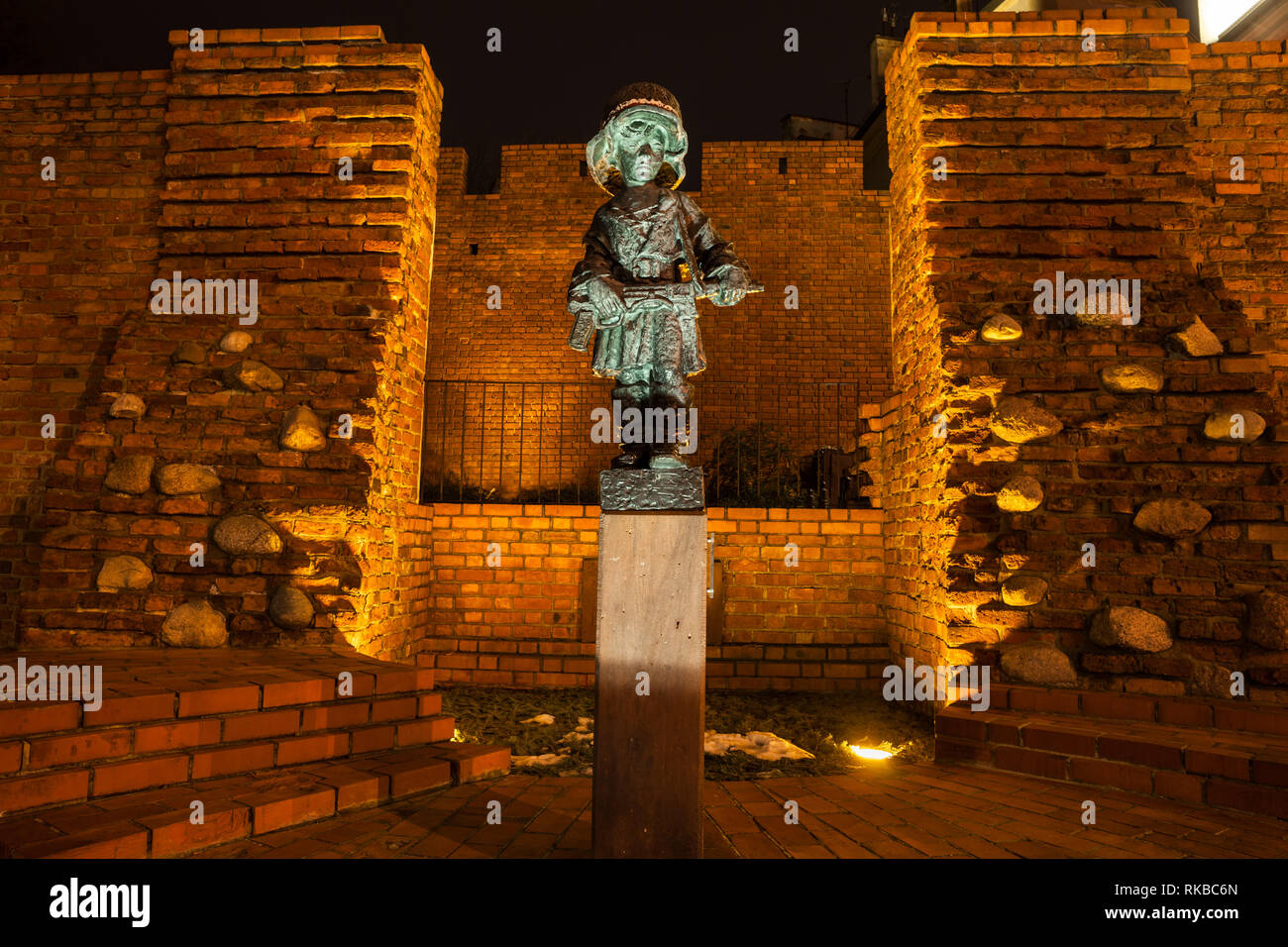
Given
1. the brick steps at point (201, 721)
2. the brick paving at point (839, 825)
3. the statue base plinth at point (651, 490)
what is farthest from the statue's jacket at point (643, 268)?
the brick steps at point (201, 721)

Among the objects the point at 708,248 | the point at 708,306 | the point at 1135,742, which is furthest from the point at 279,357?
the point at 708,306

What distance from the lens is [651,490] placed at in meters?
2.25

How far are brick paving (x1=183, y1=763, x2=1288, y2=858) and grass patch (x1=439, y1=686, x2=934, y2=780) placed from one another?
1.34ft

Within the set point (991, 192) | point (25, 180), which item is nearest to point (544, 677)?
point (991, 192)

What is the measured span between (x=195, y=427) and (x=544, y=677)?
2.91 metres

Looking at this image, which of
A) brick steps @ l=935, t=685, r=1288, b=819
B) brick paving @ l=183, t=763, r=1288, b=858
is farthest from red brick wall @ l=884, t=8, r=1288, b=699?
brick paving @ l=183, t=763, r=1288, b=858

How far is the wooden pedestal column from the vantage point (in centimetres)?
212

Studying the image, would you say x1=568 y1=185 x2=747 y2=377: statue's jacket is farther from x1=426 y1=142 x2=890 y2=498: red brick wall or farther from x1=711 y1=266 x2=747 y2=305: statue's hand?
x1=426 y1=142 x2=890 y2=498: red brick wall

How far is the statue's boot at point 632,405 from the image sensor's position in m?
2.38

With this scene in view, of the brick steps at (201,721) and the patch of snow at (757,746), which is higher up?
the brick steps at (201,721)

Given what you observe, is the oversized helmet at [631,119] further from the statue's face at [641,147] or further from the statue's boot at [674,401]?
the statue's boot at [674,401]

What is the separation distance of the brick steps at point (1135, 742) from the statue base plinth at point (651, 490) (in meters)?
2.22

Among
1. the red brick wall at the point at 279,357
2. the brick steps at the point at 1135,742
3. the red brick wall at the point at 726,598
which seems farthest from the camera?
the red brick wall at the point at 726,598

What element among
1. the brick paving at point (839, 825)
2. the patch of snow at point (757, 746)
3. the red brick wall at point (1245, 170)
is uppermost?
the red brick wall at point (1245, 170)
